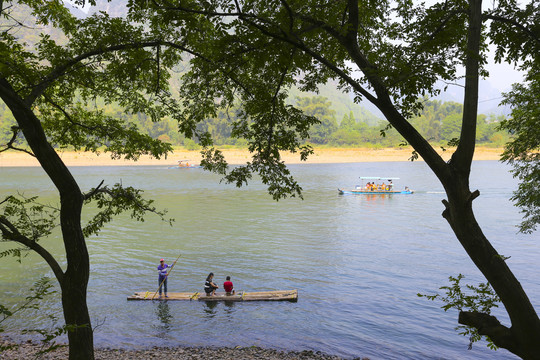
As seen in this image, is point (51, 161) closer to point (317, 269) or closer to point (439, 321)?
point (439, 321)

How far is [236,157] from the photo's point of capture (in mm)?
119062

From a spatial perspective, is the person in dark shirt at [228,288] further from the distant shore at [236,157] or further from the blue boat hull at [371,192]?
the distant shore at [236,157]

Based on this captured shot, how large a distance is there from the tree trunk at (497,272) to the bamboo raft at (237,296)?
A: 13.2 metres

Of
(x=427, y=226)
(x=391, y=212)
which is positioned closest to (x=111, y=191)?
(x=427, y=226)

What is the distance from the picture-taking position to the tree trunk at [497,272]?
5.84m

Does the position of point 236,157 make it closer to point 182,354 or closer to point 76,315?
point 182,354

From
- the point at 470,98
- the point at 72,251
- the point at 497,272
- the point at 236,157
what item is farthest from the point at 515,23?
Result: the point at 236,157

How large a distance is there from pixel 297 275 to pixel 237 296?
5037 millimetres

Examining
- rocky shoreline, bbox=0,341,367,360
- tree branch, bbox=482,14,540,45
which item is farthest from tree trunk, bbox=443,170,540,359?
rocky shoreline, bbox=0,341,367,360

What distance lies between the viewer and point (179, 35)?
881cm

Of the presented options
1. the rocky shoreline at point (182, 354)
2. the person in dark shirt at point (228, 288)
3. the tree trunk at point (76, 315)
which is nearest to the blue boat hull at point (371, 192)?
the person in dark shirt at point (228, 288)

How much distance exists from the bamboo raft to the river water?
0.26m

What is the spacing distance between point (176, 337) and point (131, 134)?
27.6 feet

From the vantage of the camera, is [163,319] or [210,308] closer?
[163,319]
